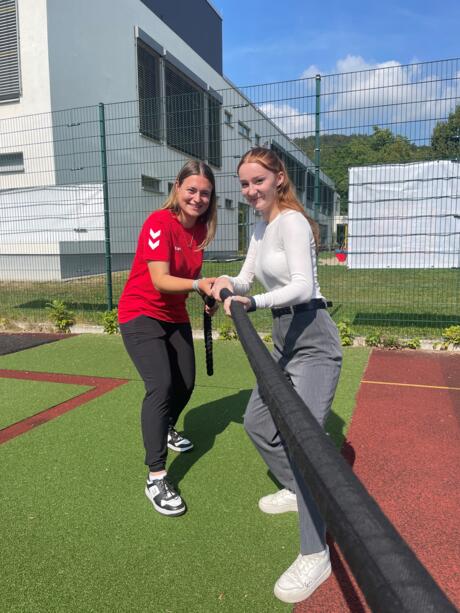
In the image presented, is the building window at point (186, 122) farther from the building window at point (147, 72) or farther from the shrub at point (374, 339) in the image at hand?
the building window at point (147, 72)

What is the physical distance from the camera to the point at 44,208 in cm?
796

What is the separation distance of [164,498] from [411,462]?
5.40ft

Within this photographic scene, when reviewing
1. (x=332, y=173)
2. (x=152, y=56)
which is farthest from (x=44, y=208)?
(x=152, y=56)

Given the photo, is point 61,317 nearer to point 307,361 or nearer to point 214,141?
point 214,141

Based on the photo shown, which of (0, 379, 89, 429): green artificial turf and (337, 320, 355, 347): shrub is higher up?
(337, 320, 355, 347): shrub

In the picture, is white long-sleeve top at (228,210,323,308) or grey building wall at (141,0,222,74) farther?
grey building wall at (141,0,222,74)

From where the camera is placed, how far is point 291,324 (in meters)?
2.43

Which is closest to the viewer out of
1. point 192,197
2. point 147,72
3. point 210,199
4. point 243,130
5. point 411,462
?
point 192,197

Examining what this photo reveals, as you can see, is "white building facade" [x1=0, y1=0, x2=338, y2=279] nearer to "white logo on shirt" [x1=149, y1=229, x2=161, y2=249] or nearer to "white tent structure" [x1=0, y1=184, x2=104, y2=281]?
"white tent structure" [x1=0, y1=184, x2=104, y2=281]

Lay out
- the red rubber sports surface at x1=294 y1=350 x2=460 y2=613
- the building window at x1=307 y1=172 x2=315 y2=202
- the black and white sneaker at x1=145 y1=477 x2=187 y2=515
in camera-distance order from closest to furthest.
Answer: the red rubber sports surface at x1=294 y1=350 x2=460 y2=613 < the black and white sneaker at x1=145 y1=477 x2=187 y2=515 < the building window at x1=307 y1=172 x2=315 y2=202

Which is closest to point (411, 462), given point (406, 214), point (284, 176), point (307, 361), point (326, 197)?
point (307, 361)

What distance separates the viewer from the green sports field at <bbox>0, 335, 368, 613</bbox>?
2.06m

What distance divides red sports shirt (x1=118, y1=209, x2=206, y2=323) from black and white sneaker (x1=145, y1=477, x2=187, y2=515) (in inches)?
37.1

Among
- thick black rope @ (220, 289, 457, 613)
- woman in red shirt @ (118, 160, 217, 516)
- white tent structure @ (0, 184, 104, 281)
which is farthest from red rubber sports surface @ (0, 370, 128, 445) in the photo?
thick black rope @ (220, 289, 457, 613)
